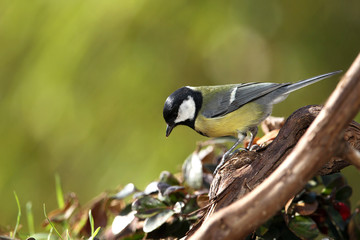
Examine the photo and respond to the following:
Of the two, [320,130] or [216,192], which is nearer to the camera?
[320,130]

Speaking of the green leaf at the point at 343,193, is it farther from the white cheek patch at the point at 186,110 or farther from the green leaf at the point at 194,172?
the white cheek patch at the point at 186,110

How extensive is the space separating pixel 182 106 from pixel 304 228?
0.39m

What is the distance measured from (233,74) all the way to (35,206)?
758 millimetres

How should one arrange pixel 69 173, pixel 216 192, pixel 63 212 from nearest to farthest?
pixel 216 192 < pixel 63 212 < pixel 69 173

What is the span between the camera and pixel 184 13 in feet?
4.48

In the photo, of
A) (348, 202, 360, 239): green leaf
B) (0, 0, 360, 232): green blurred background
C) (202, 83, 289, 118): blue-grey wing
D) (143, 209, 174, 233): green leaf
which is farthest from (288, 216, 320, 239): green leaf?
(0, 0, 360, 232): green blurred background

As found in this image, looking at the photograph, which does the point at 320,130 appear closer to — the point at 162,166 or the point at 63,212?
the point at 63,212

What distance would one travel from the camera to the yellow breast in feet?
3.29

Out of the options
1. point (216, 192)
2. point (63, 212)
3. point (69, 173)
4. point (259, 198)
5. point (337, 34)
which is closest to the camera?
point (259, 198)

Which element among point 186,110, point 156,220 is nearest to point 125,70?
point 186,110

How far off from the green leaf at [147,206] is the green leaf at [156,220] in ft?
0.03

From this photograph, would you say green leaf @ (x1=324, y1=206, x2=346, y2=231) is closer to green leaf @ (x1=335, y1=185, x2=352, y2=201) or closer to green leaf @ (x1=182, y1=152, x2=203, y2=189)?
green leaf @ (x1=335, y1=185, x2=352, y2=201)

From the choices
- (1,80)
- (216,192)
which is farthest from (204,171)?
(1,80)

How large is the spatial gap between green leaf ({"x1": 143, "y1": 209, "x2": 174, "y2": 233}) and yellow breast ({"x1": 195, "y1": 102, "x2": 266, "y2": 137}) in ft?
0.89
